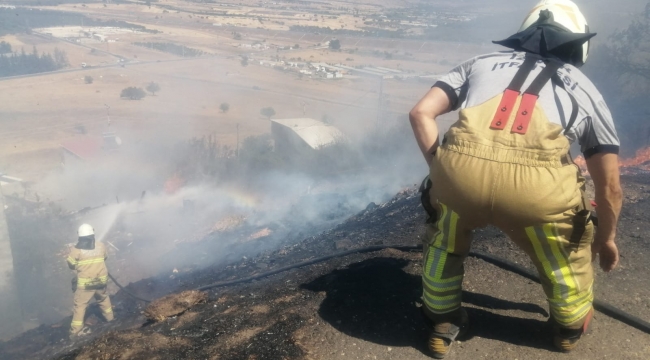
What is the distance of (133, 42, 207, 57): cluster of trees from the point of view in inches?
2064

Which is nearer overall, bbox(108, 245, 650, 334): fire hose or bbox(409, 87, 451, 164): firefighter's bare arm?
bbox(409, 87, 451, 164): firefighter's bare arm

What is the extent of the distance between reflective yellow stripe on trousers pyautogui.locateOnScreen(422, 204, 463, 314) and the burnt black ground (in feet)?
1.07

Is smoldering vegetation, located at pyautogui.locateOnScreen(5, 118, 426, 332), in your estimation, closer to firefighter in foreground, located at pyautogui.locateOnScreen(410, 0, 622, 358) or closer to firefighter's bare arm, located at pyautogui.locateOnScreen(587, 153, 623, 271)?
firefighter in foreground, located at pyautogui.locateOnScreen(410, 0, 622, 358)

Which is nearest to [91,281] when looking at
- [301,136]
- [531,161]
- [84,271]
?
[84,271]

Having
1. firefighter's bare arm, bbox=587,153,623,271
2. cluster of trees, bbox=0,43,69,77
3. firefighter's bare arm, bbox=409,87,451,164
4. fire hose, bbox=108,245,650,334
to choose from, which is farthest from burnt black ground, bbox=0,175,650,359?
cluster of trees, bbox=0,43,69,77

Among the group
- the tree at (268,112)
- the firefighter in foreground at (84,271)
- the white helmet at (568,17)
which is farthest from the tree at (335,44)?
the white helmet at (568,17)

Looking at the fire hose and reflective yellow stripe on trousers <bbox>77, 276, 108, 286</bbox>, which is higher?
the fire hose

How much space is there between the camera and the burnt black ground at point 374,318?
267 cm

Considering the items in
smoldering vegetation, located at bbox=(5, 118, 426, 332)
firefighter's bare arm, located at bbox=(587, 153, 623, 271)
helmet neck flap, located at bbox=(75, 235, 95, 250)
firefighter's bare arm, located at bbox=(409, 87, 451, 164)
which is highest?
firefighter's bare arm, located at bbox=(409, 87, 451, 164)

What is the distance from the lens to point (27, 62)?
44469 mm

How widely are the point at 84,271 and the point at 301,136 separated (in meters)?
14.8

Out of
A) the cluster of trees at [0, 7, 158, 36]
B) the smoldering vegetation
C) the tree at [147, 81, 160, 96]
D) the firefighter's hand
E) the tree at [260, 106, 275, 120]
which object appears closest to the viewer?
the firefighter's hand

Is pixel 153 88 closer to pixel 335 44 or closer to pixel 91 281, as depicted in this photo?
pixel 335 44

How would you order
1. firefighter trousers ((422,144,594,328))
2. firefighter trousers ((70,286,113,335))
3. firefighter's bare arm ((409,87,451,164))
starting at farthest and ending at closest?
firefighter trousers ((70,286,113,335)), firefighter's bare arm ((409,87,451,164)), firefighter trousers ((422,144,594,328))
